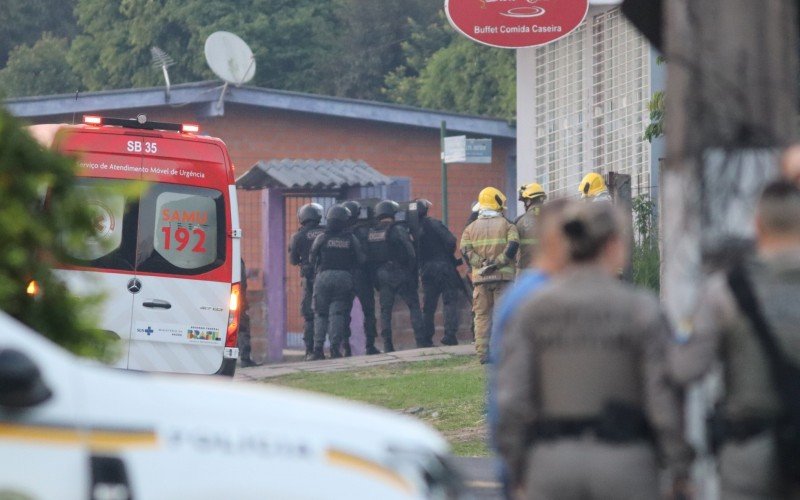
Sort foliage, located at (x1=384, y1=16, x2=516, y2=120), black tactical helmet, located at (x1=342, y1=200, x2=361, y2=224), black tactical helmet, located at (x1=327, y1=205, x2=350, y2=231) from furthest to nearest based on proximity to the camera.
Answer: foliage, located at (x1=384, y1=16, x2=516, y2=120)
black tactical helmet, located at (x1=342, y1=200, x2=361, y2=224)
black tactical helmet, located at (x1=327, y1=205, x2=350, y2=231)

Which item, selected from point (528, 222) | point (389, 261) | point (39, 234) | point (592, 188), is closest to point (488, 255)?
point (528, 222)

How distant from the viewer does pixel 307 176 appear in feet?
73.5

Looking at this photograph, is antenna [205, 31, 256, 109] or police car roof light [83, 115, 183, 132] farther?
antenna [205, 31, 256, 109]

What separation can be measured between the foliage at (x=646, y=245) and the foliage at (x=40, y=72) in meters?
38.8

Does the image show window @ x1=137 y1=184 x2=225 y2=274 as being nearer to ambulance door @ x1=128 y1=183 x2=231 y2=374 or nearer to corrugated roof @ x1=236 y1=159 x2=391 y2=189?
ambulance door @ x1=128 y1=183 x2=231 y2=374

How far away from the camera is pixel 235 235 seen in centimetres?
1370

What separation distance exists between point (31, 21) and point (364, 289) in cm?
4745

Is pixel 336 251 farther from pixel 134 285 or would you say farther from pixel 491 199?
pixel 134 285

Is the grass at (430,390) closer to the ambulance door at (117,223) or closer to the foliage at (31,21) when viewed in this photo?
the ambulance door at (117,223)

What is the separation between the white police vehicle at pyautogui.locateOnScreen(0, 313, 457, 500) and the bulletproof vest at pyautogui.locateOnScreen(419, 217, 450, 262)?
16680mm

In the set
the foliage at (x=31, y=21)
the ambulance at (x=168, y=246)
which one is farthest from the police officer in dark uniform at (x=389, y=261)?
the foliage at (x=31, y=21)

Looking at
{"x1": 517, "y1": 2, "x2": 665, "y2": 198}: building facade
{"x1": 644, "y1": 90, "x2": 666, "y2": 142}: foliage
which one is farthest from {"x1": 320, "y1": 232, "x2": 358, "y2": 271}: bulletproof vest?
{"x1": 644, "y1": 90, "x2": 666, "y2": 142}: foliage

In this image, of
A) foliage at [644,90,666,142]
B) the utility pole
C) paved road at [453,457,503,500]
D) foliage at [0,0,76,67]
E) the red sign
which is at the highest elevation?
foliage at [0,0,76,67]

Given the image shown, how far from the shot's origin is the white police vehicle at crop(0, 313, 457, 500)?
4.77 metres
